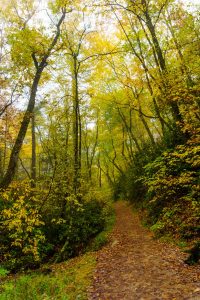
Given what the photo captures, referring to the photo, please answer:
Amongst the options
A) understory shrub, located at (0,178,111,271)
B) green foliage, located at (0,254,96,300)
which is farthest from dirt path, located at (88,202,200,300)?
understory shrub, located at (0,178,111,271)

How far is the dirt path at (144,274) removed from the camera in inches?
223

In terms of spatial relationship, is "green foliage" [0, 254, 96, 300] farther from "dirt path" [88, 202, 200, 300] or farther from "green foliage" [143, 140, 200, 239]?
"green foliage" [143, 140, 200, 239]

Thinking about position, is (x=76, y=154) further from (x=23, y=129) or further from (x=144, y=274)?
(x=144, y=274)

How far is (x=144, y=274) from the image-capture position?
6906 millimetres

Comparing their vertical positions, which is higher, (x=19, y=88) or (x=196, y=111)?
(x=19, y=88)

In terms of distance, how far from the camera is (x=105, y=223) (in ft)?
47.8

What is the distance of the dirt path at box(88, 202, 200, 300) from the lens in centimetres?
566

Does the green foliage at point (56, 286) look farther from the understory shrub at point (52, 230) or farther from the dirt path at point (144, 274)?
the understory shrub at point (52, 230)

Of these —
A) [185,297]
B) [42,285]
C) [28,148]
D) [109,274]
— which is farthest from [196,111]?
[28,148]

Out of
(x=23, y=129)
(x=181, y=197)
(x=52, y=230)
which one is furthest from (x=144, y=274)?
(x=23, y=129)

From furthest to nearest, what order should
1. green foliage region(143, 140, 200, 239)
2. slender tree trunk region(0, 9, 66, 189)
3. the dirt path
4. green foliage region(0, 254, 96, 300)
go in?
slender tree trunk region(0, 9, 66, 189) → green foliage region(143, 140, 200, 239) → green foliage region(0, 254, 96, 300) → the dirt path

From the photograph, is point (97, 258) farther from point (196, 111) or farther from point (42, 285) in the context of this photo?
point (196, 111)

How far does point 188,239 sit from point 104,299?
12.5 ft

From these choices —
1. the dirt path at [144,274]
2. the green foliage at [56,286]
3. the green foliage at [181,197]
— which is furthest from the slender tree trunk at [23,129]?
the green foliage at [181,197]
